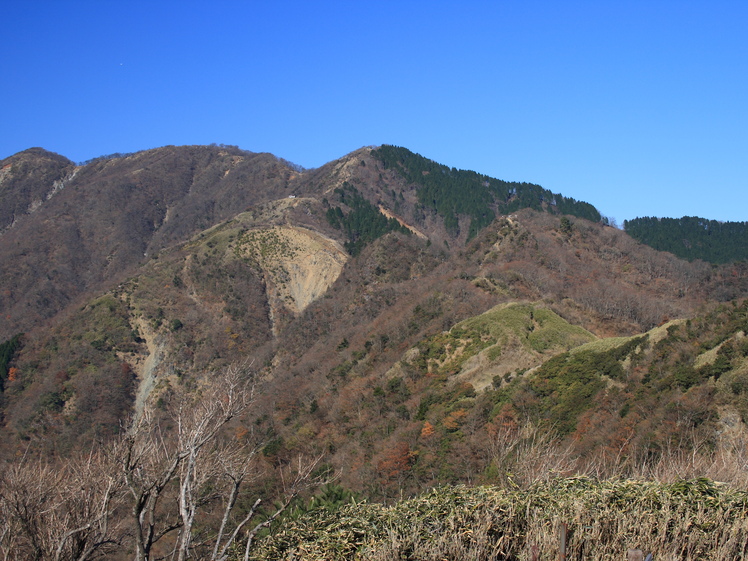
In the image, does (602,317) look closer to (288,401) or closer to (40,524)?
(288,401)

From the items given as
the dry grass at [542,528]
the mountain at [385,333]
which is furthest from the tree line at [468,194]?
the dry grass at [542,528]

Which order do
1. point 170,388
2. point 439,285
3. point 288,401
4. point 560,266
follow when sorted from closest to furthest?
point 288,401 → point 439,285 → point 560,266 → point 170,388

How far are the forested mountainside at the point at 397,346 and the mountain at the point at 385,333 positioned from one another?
0.87ft

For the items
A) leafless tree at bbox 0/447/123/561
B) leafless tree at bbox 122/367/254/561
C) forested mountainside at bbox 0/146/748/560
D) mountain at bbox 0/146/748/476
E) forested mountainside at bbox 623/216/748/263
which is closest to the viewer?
leafless tree at bbox 122/367/254/561

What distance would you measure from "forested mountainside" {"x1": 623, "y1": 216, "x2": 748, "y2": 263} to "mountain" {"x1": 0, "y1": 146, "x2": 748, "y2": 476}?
18.0 metres

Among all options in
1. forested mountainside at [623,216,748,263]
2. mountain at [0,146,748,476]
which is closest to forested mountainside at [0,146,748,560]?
mountain at [0,146,748,476]

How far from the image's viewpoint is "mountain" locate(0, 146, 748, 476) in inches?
1382

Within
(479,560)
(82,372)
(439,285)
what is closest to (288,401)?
(439,285)

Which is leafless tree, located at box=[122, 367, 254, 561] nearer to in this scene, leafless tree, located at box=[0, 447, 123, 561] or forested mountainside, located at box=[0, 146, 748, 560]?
forested mountainside, located at box=[0, 146, 748, 560]

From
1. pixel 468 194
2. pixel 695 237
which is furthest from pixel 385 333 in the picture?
pixel 468 194

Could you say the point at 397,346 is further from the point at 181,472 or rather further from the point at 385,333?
the point at 181,472

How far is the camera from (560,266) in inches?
2931

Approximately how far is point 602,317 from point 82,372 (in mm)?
73296

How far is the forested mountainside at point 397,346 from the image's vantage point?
29333mm
